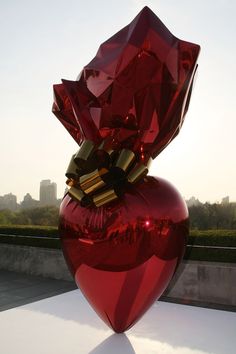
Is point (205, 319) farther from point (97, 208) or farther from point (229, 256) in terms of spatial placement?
point (229, 256)

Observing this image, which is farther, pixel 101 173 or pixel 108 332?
pixel 108 332

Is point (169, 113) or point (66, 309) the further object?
point (66, 309)

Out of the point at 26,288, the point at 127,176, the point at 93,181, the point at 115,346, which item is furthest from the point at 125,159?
the point at 26,288

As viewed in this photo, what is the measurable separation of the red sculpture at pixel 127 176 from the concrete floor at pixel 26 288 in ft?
17.5

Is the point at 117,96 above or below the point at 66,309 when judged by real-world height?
above

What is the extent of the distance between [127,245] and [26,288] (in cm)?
693

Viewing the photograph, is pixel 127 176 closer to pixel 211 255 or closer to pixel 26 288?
pixel 211 255

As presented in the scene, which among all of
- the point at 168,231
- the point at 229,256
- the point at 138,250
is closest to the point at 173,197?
the point at 168,231

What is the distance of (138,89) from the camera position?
2473 millimetres

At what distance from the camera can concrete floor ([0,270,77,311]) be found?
25.2 ft

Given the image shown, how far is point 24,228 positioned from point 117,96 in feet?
29.2

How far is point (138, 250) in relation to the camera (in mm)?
2324

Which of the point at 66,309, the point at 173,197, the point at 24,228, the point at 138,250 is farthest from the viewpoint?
the point at 24,228

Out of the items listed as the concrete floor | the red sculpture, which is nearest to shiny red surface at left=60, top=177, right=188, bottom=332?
the red sculpture
